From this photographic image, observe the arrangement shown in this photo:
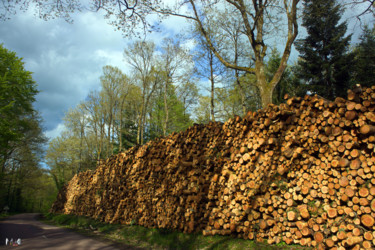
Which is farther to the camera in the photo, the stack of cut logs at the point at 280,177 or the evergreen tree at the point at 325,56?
the evergreen tree at the point at 325,56

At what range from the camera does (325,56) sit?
51.1 feet

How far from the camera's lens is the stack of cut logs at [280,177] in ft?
9.93

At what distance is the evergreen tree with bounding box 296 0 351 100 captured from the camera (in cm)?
1434

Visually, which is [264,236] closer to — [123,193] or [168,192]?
Result: [168,192]

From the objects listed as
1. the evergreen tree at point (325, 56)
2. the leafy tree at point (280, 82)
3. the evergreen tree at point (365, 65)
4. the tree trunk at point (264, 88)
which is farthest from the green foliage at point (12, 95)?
the evergreen tree at point (365, 65)

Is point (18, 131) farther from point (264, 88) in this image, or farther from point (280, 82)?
point (280, 82)

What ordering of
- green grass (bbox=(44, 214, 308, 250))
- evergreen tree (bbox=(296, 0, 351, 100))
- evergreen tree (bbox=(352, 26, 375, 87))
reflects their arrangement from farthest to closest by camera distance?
evergreen tree (bbox=(296, 0, 351, 100)), evergreen tree (bbox=(352, 26, 375, 87)), green grass (bbox=(44, 214, 308, 250))

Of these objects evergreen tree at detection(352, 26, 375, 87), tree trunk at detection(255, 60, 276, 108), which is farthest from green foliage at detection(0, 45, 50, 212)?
evergreen tree at detection(352, 26, 375, 87)

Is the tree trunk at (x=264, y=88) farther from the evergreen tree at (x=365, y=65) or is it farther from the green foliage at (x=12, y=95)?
the green foliage at (x=12, y=95)

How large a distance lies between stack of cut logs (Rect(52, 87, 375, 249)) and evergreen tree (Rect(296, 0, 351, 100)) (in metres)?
11.9

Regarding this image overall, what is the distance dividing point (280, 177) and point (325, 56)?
15010 millimetres

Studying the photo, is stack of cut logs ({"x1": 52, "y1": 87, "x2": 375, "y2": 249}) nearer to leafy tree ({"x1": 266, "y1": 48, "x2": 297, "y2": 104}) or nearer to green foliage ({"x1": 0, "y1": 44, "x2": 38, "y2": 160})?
leafy tree ({"x1": 266, "y1": 48, "x2": 297, "y2": 104})

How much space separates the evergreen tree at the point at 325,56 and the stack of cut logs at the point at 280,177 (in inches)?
467

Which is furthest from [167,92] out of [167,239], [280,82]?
[167,239]
